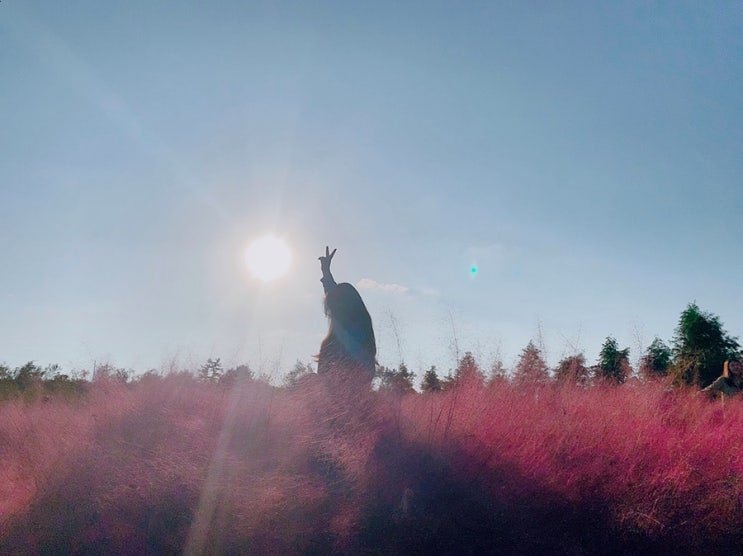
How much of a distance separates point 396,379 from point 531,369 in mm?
1842

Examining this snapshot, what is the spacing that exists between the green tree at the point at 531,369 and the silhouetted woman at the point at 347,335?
202 cm

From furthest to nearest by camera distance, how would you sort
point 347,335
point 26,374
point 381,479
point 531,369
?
1. point 26,374
2. point 347,335
3. point 531,369
4. point 381,479

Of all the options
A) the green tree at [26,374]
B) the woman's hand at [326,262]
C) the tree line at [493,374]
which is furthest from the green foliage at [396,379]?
the green tree at [26,374]

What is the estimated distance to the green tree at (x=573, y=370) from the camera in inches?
278

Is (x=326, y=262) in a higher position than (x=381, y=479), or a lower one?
higher

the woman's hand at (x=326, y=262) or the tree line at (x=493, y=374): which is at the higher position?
the woman's hand at (x=326, y=262)

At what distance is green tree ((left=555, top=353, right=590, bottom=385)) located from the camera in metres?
7.06

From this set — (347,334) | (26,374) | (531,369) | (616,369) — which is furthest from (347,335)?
(26,374)

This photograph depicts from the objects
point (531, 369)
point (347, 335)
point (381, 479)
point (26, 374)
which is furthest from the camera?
point (26, 374)

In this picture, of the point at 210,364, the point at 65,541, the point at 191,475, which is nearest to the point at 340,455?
the point at 191,475

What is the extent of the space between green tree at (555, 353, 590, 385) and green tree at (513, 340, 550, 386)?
31cm

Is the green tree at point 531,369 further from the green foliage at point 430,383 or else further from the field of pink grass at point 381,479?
the green foliage at point 430,383

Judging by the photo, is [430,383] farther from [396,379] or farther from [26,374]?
[26,374]

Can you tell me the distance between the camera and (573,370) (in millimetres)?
7074
